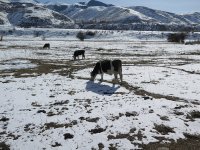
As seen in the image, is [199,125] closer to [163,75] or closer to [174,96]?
[174,96]

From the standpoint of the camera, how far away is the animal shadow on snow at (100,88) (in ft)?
68.9

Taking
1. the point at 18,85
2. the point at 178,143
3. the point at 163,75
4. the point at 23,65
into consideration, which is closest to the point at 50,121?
the point at 178,143

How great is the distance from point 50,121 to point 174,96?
29.8 ft

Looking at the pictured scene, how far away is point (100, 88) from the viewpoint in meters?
22.3

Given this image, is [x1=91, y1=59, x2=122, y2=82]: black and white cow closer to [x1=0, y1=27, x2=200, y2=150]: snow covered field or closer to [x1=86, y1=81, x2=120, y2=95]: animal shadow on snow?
[x1=0, y1=27, x2=200, y2=150]: snow covered field

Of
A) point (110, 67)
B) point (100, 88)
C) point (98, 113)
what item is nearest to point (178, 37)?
point (110, 67)

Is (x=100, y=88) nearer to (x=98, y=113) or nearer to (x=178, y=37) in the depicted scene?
(x=98, y=113)

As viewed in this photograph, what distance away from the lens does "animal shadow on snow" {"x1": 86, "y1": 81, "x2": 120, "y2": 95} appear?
827 inches

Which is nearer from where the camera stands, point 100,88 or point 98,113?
point 98,113

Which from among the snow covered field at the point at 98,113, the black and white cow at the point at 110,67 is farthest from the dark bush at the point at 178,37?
the black and white cow at the point at 110,67

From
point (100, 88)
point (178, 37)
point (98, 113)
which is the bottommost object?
point (98, 113)

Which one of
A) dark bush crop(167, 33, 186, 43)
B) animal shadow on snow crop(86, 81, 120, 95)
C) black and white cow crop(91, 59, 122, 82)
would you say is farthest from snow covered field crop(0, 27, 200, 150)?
dark bush crop(167, 33, 186, 43)

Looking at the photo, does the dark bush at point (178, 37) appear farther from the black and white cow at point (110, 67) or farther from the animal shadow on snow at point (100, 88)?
the animal shadow on snow at point (100, 88)

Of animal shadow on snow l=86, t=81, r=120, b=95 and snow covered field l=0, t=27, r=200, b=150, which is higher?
animal shadow on snow l=86, t=81, r=120, b=95
